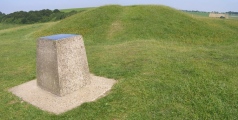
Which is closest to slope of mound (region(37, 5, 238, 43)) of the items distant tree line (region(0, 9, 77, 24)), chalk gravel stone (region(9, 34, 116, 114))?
chalk gravel stone (region(9, 34, 116, 114))

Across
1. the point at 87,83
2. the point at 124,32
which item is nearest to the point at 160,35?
the point at 124,32

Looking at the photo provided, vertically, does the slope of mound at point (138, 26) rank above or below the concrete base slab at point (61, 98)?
above

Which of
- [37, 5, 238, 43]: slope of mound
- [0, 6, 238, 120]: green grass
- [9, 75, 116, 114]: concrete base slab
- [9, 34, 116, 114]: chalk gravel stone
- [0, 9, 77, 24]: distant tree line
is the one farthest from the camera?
[0, 9, 77, 24]: distant tree line

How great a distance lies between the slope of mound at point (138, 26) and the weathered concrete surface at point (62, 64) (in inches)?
344

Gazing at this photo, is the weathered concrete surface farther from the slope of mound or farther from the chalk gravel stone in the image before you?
the slope of mound

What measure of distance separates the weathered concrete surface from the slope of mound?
873cm

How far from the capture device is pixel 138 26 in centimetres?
1711

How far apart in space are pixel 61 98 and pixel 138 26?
38.8 ft

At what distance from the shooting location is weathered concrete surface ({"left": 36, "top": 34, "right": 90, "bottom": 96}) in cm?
→ 614

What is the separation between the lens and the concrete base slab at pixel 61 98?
597 centimetres

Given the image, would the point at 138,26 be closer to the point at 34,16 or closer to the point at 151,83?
the point at 151,83

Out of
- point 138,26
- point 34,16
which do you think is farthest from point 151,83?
point 34,16

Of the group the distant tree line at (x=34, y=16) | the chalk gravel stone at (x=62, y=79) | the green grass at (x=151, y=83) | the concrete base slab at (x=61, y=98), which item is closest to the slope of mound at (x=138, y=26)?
the green grass at (x=151, y=83)

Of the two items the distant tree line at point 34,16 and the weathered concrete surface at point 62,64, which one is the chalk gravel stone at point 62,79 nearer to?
the weathered concrete surface at point 62,64
